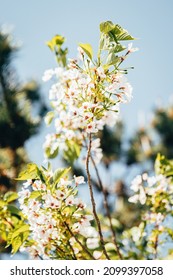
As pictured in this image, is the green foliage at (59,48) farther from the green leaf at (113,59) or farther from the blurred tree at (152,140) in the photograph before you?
the blurred tree at (152,140)

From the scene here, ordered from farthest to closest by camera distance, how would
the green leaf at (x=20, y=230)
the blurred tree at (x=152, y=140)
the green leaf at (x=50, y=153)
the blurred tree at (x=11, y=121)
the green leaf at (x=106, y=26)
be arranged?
1. the blurred tree at (x=152, y=140)
2. the blurred tree at (x=11, y=121)
3. the green leaf at (x=50, y=153)
4. the green leaf at (x=20, y=230)
5. the green leaf at (x=106, y=26)

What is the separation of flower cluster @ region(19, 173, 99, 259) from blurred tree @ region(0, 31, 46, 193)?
2.25 meters

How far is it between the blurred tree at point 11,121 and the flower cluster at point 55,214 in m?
2.25

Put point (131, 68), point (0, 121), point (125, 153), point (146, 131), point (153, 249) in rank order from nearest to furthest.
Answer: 1. point (131, 68)
2. point (153, 249)
3. point (0, 121)
4. point (125, 153)
5. point (146, 131)

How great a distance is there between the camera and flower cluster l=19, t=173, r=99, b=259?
1.01 meters

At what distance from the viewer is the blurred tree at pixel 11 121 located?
145 inches

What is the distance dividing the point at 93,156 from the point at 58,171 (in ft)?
1.78

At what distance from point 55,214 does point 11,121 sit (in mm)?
3123

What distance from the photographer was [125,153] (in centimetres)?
621

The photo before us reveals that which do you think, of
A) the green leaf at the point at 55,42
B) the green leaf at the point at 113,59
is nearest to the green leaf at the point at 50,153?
the green leaf at the point at 55,42

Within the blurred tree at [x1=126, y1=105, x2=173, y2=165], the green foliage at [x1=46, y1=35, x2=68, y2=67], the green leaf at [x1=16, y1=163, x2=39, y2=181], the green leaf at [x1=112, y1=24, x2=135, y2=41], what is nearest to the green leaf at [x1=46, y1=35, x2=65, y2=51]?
the green foliage at [x1=46, y1=35, x2=68, y2=67]

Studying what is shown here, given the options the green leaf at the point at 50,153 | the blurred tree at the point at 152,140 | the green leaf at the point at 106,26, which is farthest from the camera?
the blurred tree at the point at 152,140
